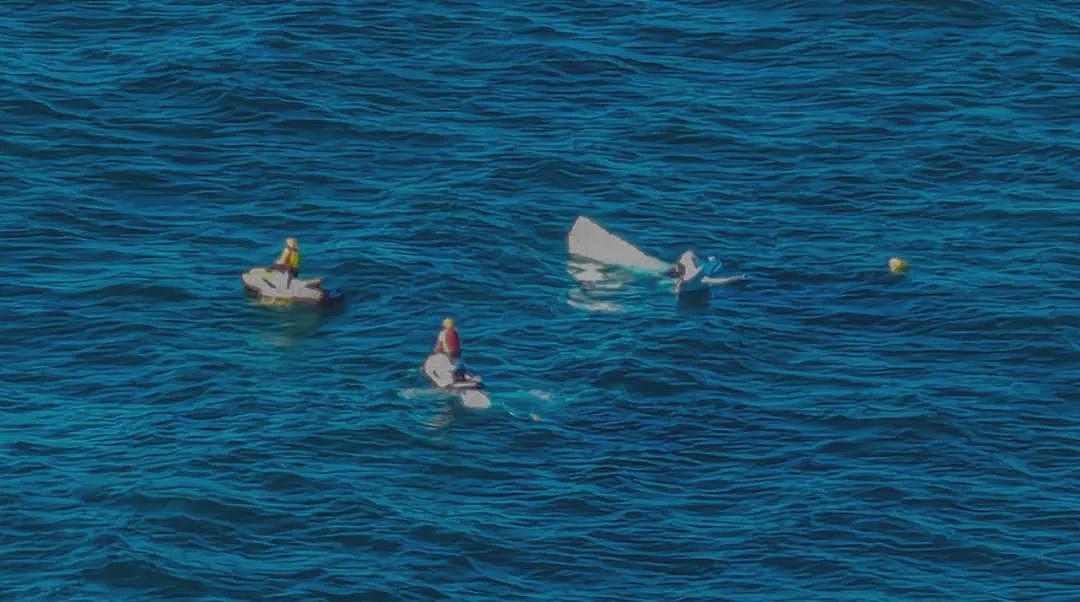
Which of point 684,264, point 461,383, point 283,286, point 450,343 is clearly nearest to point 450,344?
point 450,343

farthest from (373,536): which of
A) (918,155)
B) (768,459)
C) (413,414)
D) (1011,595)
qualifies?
(918,155)

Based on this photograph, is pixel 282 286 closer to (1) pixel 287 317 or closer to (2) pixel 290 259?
(2) pixel 290 259

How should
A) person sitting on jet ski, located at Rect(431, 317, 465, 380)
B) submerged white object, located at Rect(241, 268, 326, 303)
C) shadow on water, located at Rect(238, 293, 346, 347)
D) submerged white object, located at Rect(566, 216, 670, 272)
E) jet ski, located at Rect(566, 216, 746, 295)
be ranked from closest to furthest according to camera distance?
person sitting on jet ski, located at Rect(431, 317, 465, 380)
shadow on water, located at Rect(238, 293, 346, 347)
submerged white object, located at Rect(241, 268, 326, 303)
jet ski, located at Rect(566, 216, 746, 295)
submerged white object, located at Rect(566, 216, 670, 272)

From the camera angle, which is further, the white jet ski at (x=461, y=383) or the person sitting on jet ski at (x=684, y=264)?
the person sitting on jet ski at (x=684, y=264)

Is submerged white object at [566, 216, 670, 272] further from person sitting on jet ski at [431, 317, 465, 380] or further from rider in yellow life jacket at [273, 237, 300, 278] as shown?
person sitting on jet ski at [431, 317, 465, 380]

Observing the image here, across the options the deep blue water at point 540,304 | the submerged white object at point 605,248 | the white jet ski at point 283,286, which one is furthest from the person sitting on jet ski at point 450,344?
the submerged white object at point 605,248

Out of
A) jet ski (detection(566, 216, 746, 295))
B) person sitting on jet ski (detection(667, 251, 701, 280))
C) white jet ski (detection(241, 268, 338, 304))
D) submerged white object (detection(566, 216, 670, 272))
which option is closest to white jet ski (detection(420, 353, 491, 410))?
white jet ski (detection(241, 268, 338, 304))

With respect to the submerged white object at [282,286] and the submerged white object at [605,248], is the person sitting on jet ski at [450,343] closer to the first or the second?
the submerged white object at [282,286]
